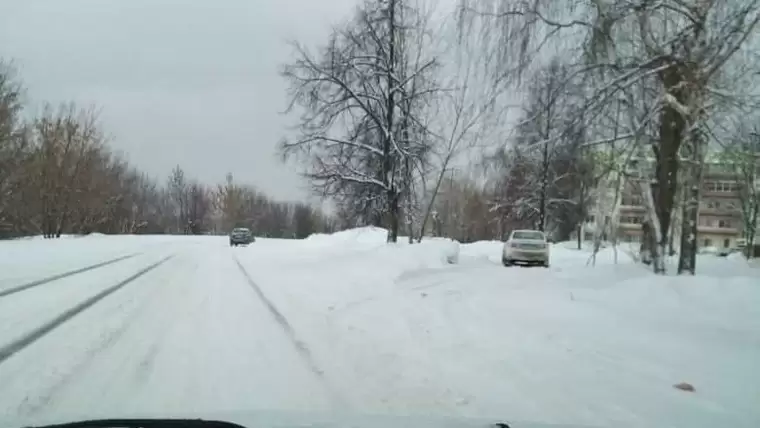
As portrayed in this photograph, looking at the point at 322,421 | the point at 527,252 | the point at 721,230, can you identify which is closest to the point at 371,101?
the point at 527,252

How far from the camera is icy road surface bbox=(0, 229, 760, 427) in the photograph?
573 centimetres

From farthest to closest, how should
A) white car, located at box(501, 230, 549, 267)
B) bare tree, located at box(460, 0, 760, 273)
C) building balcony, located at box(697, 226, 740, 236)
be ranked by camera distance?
1. building balcony, located at box(697, 226, 740, 236)
2. white car, located at box(501, 230, 549, 267)
3. bare tree, located at box(460, 0, 760, 273)

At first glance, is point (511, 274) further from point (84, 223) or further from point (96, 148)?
point (84, 223)

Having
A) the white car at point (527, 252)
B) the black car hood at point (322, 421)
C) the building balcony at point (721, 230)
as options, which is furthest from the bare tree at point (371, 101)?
the building balcony at point (721, 230)

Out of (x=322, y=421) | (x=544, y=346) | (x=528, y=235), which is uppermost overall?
(x=528, y=235)

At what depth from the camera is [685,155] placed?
15.4 meters

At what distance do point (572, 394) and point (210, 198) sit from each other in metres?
114

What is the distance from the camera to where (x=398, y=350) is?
829 centimetres

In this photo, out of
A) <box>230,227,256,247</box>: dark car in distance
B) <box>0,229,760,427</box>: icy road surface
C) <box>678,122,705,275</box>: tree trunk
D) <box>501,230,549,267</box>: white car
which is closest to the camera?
<box>0,229,760,427</box>: icy road surface

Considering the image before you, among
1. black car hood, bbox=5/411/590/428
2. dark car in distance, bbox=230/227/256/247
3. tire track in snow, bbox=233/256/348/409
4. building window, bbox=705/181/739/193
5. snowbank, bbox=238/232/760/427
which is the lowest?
dark car in distance, bbox=230/227/256/247

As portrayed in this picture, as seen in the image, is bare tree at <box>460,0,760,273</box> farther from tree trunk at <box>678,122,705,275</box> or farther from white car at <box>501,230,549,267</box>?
white car at <box>501,230,549,267</box>

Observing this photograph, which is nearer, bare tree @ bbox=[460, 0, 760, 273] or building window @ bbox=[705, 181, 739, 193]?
bare tree @ bbox=[460, 0, 760, 273]

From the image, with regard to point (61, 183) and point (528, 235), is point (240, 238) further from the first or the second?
point (528, 235)

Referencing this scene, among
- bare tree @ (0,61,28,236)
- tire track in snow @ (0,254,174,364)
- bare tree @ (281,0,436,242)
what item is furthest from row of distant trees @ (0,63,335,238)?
tire track in snow @ (0,254,174,364)
